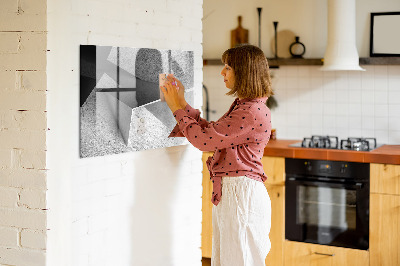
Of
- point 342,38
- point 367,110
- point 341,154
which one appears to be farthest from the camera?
point 367,110

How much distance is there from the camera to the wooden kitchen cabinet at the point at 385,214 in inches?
161

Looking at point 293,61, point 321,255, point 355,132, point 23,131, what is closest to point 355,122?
point 355,132

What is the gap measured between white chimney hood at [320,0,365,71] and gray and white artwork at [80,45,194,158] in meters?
1.80

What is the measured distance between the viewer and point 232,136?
8.91ft

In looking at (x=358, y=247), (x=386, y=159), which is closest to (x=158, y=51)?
(x=386, y=159)

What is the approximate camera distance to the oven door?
424cm

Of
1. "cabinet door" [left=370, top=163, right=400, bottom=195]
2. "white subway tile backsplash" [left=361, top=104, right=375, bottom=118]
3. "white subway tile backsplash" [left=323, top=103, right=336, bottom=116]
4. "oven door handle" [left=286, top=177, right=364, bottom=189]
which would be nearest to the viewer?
"cabinet door" [left=370, top=163, right=400, bottom=195]

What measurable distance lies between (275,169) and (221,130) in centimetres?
185

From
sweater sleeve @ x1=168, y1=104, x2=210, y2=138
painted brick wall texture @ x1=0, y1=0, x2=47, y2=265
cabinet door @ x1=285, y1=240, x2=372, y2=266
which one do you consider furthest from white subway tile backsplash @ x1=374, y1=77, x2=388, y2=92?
painted brick wall texture @ x1=0, y1=0, x2=47, y2=265

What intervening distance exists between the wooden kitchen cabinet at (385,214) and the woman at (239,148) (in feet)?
5.03

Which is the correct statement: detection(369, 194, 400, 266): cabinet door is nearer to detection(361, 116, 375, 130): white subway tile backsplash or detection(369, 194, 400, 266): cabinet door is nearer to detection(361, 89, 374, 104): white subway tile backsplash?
detection(361, 116, 375, 130): white subway tile backsplash

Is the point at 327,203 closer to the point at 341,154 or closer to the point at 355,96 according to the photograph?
the point at 341,154

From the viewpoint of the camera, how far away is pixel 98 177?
2.59 m

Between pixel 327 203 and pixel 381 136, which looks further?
pixel 381 136
